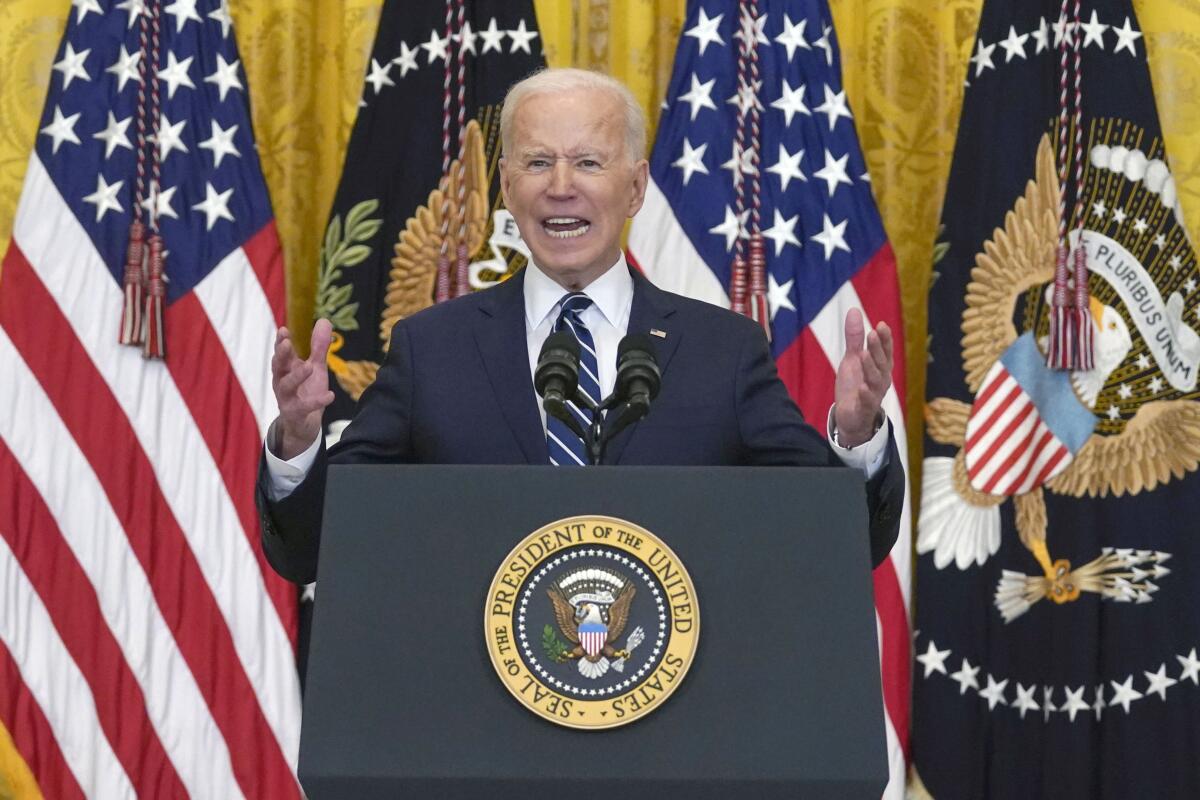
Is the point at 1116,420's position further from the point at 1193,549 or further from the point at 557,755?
the point at 557,755

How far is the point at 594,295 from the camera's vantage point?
7.80 ft

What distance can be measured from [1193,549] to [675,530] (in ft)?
8.47

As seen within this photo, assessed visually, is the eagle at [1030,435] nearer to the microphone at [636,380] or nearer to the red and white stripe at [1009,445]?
the red and white stripe at [1009,445]

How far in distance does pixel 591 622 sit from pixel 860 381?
63 centimetres

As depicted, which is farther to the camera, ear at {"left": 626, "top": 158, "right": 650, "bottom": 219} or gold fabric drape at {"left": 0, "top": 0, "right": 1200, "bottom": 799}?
gold fabric drape at {"left": 0, "top": 0, "right": 1200, "bottom": 799}

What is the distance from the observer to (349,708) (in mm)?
1522

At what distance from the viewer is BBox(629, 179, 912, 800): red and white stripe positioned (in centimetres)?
384

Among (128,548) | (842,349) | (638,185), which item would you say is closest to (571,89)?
(638,185)

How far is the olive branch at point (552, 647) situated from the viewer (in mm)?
1516

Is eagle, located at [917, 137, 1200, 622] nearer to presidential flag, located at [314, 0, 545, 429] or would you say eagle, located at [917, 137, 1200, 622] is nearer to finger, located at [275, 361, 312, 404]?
presidential flag, located at [314, 0, 545, 429]

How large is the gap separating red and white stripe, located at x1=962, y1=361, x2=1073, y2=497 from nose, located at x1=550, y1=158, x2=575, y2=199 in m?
1.84

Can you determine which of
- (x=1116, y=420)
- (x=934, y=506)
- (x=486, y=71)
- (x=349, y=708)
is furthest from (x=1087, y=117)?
(x=349, y=708)

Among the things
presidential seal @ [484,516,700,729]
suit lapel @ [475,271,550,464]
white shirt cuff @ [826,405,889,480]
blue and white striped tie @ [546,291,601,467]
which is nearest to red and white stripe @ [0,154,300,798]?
suit lapel @ [475,271,550,464]

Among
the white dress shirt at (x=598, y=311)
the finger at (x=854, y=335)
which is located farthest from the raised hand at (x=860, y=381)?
the white dress shirt at (x=598, y=311)
